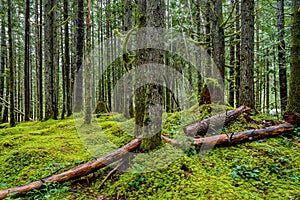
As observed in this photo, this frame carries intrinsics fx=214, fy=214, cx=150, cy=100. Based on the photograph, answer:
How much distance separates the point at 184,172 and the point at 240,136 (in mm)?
2054

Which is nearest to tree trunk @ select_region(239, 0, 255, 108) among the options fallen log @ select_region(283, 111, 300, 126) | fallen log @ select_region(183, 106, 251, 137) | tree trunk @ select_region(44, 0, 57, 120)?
fallen log @ select_region(183, 106, 251, 137)

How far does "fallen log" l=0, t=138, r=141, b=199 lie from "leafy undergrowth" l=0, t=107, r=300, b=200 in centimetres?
12

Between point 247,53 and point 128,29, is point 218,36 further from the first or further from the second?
point 128,29

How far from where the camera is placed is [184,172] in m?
3.73

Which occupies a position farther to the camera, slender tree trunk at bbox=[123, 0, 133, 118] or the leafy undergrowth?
slender tree trunk at bbox=[123, 0, 133, 118]

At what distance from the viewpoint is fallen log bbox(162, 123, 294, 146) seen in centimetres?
471

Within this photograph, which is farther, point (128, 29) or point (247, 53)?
point (128, 29)

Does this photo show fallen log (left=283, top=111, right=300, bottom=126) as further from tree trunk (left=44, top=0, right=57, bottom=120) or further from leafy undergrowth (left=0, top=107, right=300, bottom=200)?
tree trunk (left=44, top=0, right=57, bottom=120)

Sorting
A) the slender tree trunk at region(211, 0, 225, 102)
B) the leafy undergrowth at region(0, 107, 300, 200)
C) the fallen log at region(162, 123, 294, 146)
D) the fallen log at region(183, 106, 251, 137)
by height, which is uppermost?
the slender tree trunk at region(211, 0, 225, 102)

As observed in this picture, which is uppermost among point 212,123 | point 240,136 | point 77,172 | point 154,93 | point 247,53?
point 247,53

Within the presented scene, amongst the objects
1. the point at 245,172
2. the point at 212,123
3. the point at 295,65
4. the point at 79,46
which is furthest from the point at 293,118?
the point at 79,46

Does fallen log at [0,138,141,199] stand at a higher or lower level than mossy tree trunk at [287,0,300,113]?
lower

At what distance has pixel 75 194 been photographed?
375 cm

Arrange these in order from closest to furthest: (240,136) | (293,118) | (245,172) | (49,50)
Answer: (245,172) → (240,136) → (293,118) → (49,50)
